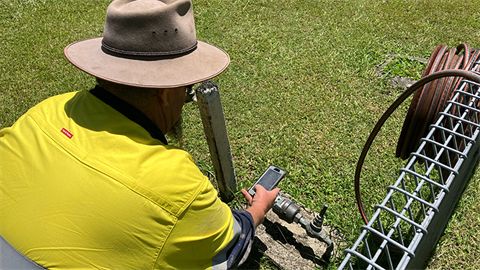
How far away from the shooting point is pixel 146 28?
1.56 m

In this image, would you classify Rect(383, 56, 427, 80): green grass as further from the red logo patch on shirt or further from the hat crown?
the red logo patch on shirt

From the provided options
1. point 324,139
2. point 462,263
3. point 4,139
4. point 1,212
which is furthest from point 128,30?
point 462,263

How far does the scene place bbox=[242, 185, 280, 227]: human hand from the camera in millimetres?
2213

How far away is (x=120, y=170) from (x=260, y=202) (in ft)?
3.84

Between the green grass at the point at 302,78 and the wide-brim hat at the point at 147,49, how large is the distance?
1805mm

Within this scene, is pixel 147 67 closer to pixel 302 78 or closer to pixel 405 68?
pixel 302 78

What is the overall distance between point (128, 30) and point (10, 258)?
3.62ft

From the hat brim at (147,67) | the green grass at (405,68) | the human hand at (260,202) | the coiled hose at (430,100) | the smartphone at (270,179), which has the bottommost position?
the human hand at (260,202)

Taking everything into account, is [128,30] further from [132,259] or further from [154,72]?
[132,259]

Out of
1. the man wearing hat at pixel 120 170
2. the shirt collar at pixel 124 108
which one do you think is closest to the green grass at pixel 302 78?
the man wearing hat at pixel 120 170

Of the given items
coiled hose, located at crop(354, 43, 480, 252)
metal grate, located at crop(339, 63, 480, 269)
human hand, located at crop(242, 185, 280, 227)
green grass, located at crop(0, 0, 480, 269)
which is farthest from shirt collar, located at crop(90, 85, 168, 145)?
green grass, located at crop(0, 0, 480, 269)

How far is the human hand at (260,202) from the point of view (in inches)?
87.1

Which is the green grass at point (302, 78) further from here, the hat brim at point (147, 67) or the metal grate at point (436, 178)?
the hat brim at point (147, 67)

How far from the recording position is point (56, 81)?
15.6 ft
